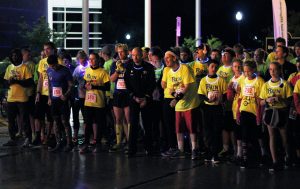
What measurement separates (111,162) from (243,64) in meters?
2.87

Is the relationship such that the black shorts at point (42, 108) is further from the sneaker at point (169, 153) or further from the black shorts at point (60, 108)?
the sneaker at point (169, 153)

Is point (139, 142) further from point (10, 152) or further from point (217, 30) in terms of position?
point (217, 30)

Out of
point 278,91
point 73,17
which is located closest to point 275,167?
point 278,91

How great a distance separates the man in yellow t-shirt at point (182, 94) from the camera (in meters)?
9.74

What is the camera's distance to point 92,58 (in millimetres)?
10508

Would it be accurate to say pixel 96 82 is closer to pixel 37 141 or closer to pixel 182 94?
pixel 182 94

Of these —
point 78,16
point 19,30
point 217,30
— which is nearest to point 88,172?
point 19,30

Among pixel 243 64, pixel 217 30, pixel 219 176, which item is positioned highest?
pixel 217 30

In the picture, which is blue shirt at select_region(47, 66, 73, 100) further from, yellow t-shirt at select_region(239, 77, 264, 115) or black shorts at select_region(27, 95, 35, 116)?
yellow t-shirt at select_region(239, 77, 264, 115)

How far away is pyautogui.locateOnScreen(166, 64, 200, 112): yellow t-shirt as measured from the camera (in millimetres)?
9742

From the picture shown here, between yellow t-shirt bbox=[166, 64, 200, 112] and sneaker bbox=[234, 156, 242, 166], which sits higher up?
yellow t-shirt bbox=[166, 64, 200, 112]

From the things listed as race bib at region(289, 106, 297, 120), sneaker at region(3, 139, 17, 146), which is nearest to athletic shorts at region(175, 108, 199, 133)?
race bib at region(289, 106, 297, 120)

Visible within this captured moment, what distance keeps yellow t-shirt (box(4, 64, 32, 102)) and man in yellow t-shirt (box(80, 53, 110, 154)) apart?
4.84 feet

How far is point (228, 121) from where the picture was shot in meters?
9.89
